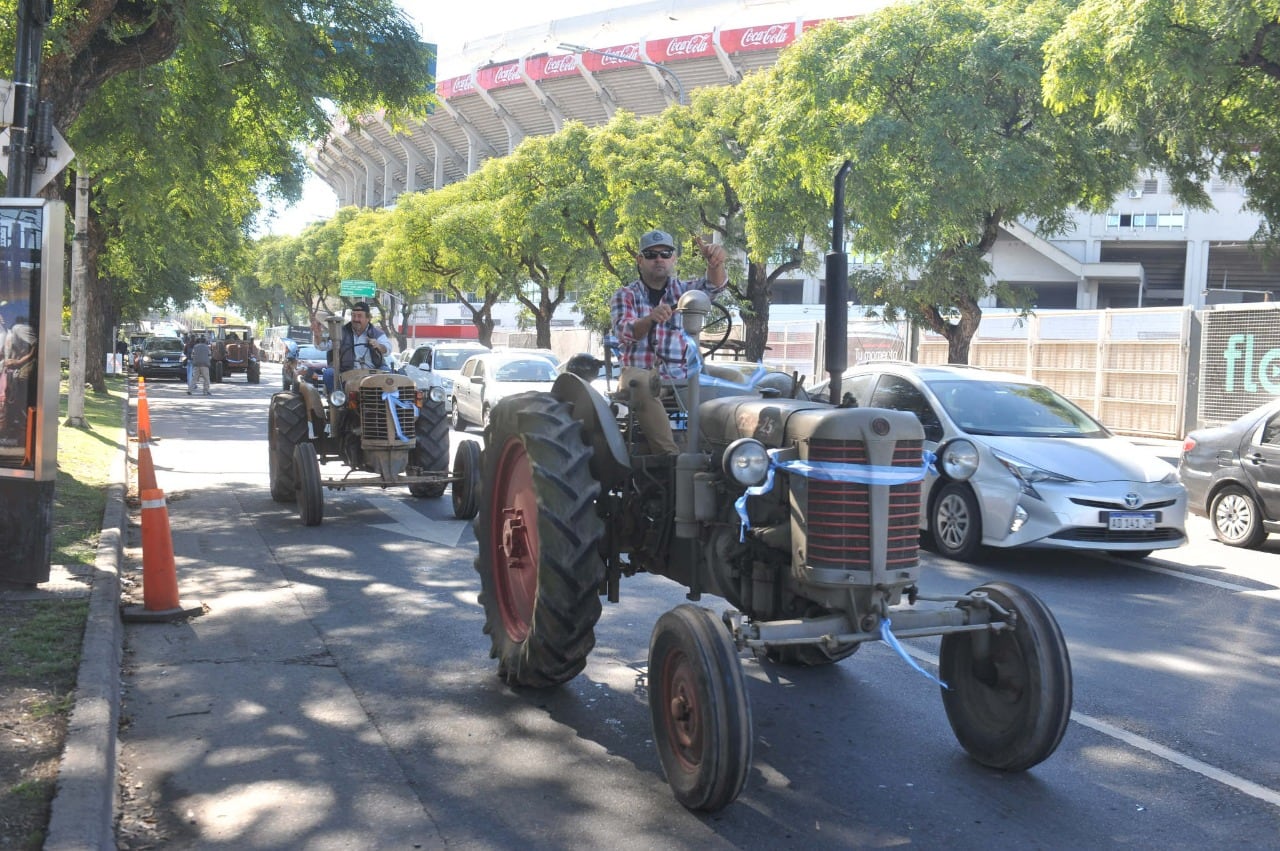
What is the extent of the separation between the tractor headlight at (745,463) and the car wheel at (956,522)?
5.75 m

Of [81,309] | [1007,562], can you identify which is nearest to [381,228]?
[81,309]

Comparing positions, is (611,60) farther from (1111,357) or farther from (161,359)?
(1111,357)

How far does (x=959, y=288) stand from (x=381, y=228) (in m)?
45.2

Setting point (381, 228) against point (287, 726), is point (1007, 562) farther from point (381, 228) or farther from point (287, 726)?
point (381, 228)

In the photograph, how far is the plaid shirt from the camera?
19.0ft

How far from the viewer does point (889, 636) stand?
14.2 ft

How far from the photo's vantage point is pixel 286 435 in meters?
11.7

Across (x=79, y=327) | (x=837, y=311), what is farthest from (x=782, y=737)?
(x=79, y=327)

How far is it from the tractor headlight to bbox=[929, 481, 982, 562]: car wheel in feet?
18.9

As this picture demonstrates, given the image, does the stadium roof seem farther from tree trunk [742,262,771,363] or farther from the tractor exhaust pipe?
the tractor exhaust pipe

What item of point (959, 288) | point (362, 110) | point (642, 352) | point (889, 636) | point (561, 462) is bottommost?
point (889, 636)

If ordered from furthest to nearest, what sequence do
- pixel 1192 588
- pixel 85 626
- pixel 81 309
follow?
pixel 81 309
pixel 1192 588
pixel 85 626

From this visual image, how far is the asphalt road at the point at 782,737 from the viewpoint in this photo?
427cm

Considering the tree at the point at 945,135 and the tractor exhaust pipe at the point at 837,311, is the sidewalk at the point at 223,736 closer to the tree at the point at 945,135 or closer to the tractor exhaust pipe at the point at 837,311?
the tractor exhaust pipe at the point at 837,311
